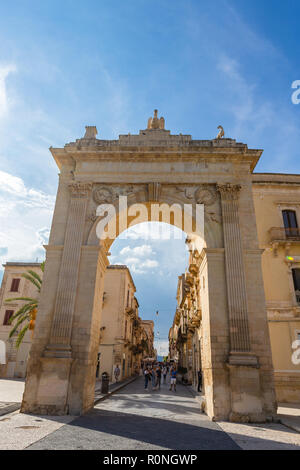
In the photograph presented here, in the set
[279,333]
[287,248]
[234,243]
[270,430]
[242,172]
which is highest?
[242,172]

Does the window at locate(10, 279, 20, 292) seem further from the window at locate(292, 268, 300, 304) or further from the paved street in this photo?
the window at locate(292, 268, 300, 304)

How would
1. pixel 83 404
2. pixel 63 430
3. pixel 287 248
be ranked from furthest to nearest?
1. pixel 287 248
2. pixel 83 404
3. pixel 63 430

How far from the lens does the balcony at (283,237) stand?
17141 millimetres

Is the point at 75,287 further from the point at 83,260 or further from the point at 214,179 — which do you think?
the point at 214,179

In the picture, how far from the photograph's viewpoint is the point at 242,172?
1253 centimetres

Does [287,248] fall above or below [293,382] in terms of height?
above

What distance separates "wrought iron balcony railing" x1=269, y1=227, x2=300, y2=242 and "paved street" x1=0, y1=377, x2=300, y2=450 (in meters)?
10.7

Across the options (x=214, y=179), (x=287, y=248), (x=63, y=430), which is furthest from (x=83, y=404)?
(x=287, y=248)

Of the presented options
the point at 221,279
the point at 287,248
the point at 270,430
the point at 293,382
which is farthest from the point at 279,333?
the point at 270,430

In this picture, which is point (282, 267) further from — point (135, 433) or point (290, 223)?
point (135, 433)

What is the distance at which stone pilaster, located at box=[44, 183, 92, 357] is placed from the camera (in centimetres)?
1015
